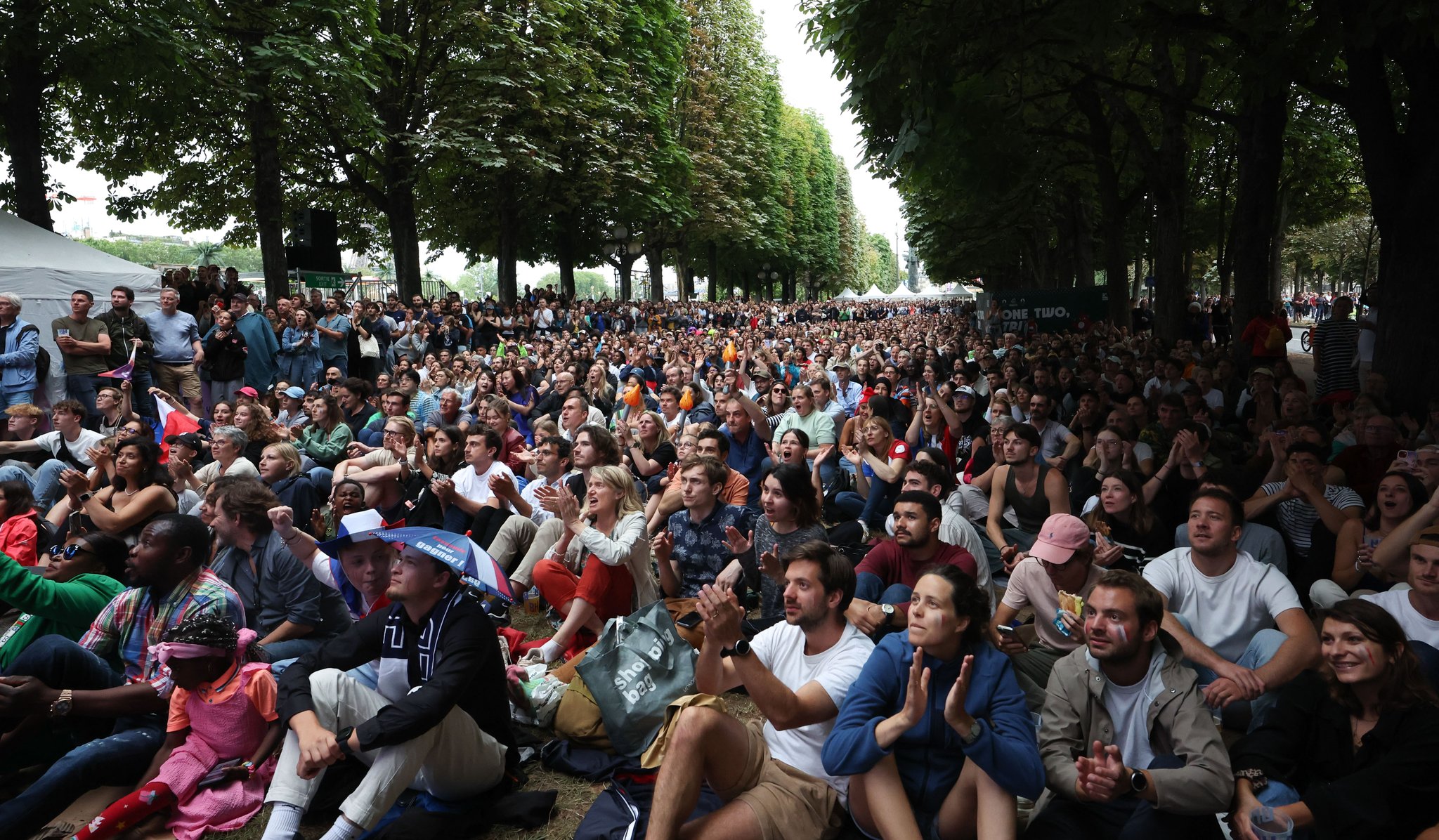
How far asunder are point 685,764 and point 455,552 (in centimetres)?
135

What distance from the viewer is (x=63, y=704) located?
408cm

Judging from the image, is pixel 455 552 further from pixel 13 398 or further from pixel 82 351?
pixel 82 351

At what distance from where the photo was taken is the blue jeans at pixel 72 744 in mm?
3943

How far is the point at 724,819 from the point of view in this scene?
331cm

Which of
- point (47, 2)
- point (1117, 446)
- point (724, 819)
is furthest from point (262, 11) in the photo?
point (724, 819)

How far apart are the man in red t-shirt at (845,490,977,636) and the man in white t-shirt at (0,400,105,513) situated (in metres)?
Answer: 6.32

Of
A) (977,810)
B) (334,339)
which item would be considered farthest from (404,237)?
(977,810)

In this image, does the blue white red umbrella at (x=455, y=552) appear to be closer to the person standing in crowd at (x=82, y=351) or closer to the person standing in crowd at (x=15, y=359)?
the person standing in crowd at (x=15, y=359)

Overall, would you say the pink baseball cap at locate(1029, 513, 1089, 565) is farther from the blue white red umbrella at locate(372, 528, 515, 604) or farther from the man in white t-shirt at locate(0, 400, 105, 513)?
the man in white t-shirt at locate(0, 400, 105, 513)

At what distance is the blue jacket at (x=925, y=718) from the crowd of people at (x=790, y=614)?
0.01m

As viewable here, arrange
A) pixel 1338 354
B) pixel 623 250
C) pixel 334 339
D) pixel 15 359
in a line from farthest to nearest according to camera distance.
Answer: pixel 623 250
pixel 334 339
pixel 1338 354
pixel 15 359

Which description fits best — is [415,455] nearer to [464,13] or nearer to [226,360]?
[226,360]

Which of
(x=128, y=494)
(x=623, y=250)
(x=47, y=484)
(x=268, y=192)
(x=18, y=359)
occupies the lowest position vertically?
(x=47, y=484)

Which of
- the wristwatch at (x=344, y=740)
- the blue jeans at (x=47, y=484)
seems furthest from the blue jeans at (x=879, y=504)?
the blue jeans at (x=47, y=484)
